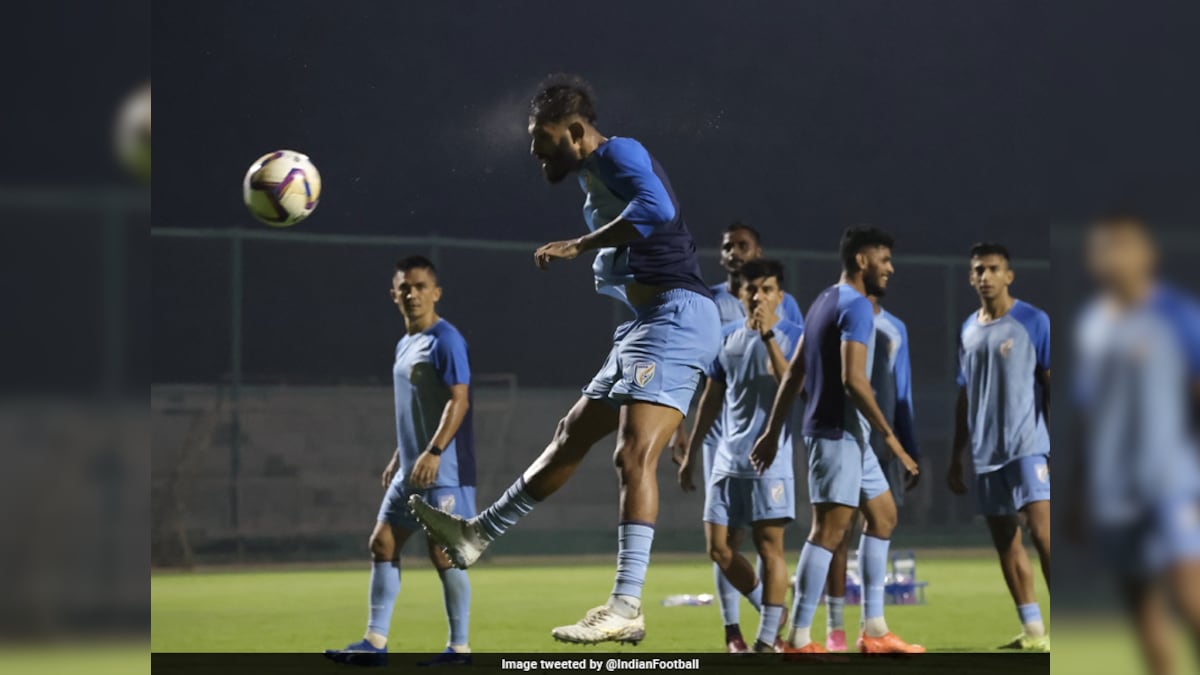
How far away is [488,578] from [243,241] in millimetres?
2983

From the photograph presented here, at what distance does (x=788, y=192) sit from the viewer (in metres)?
10.3

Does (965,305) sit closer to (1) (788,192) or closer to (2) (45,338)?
(1) (788,192)

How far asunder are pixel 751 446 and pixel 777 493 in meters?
0.24

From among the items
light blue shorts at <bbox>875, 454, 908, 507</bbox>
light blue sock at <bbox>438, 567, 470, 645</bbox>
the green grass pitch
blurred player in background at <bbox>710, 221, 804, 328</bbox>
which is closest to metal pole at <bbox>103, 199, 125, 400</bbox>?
light blue sock at <bbox>438, 567, 470, 645</bbox>

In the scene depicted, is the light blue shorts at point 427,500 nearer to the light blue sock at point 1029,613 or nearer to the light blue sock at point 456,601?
the light blue sock at point 456,601

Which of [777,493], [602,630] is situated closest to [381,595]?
[777,493]

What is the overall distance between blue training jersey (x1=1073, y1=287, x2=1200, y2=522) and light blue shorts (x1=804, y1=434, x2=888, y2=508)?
129 inches

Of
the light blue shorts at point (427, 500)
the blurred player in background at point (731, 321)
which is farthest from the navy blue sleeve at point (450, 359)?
the blurred player in background at point (731, 321)

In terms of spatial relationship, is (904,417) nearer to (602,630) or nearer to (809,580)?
(809,580)

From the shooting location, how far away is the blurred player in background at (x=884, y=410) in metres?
6.71

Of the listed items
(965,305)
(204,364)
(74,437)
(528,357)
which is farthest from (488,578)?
(74,437)

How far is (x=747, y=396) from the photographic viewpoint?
6.80m

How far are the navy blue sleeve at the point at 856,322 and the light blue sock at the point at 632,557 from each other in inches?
62.9

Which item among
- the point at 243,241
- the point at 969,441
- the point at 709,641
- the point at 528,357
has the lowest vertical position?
the point at 709,641
